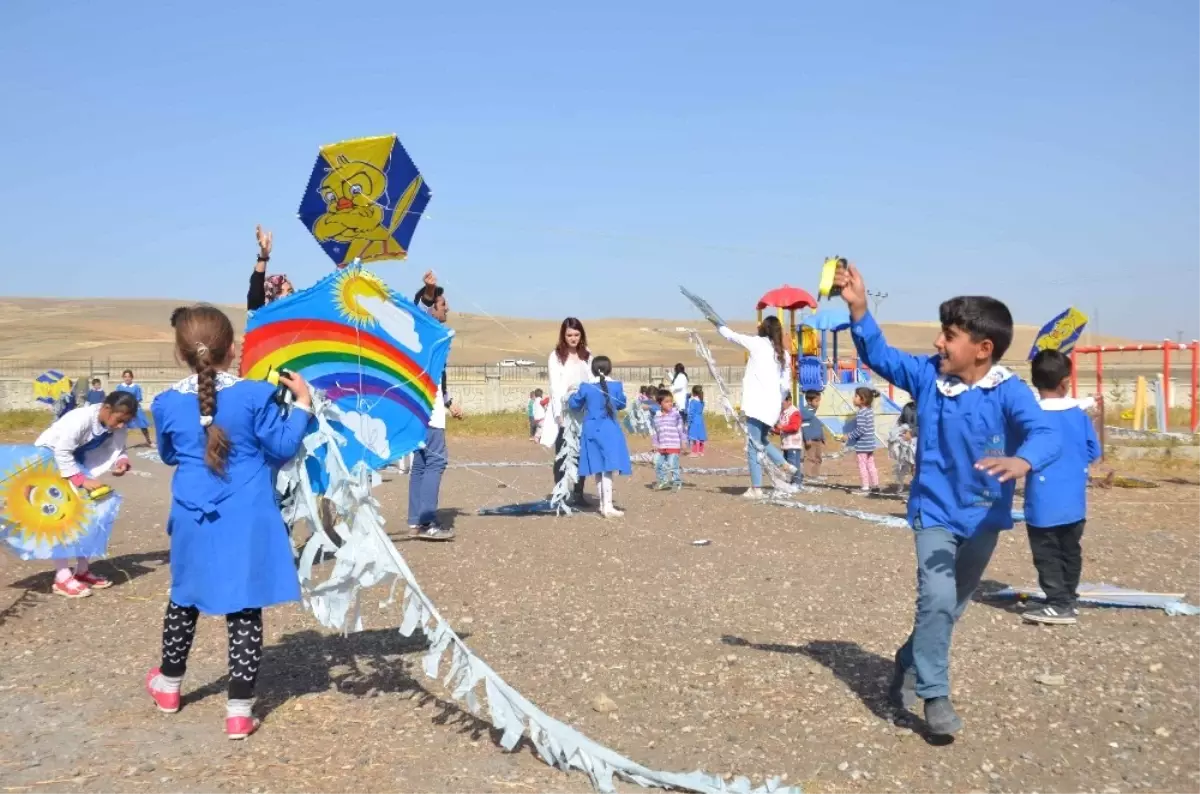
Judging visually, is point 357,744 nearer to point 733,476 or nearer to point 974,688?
point 974,688

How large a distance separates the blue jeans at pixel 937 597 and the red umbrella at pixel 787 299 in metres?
17.0

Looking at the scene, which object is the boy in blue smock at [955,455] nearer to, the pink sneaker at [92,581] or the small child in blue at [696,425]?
the pink sneaker at [92,581]

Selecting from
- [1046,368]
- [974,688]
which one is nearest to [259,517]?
[974,688]

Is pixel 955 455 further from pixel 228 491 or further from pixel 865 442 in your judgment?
pixel 865 442

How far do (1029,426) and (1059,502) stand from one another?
2629 mm

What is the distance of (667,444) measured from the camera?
14.2 meters

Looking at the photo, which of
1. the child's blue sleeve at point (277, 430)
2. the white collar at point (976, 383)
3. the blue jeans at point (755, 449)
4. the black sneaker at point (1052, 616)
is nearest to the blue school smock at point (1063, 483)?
the black sneaker at point (1052, 616)

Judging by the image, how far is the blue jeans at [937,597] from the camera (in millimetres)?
4441

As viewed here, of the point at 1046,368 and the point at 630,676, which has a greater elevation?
the point at 1046,368

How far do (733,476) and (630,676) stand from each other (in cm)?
1147

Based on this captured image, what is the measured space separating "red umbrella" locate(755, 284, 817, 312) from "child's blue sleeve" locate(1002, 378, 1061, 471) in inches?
666

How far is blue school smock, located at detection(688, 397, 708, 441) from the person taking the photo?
69.8 feet

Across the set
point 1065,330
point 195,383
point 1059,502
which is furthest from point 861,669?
point 1065,330

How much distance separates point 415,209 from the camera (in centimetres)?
820
